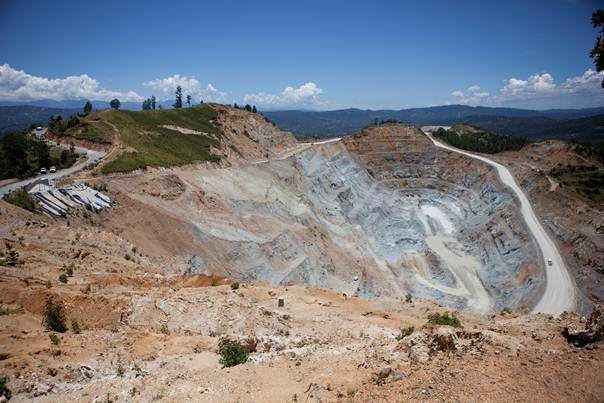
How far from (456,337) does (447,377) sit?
2.74 metres

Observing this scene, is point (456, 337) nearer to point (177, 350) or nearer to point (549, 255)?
point (177, 350)

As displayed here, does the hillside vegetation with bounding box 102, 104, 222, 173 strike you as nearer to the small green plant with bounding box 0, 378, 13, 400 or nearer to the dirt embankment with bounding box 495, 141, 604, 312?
the small green plant with bounding box 0, 378, 13, 400

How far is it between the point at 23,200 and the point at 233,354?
22.2 metres

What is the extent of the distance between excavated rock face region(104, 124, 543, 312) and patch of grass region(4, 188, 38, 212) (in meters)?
6.66

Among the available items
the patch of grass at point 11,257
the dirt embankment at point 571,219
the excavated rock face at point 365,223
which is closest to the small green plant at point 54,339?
the patch of grass at point 11,257

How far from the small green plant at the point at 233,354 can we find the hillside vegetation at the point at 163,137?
104 ft

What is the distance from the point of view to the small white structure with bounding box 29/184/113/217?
87.6 ft

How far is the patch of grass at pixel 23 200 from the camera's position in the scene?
82.7 feet

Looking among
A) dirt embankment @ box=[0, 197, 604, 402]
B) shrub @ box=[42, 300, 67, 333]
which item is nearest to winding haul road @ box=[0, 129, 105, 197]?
dirt embankment @ box=[0, 197, 604, 402]

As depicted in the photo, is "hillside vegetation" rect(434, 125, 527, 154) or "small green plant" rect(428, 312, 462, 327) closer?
"small green plant" rect(428, 312, 462, 327)

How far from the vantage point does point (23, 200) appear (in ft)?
83.9

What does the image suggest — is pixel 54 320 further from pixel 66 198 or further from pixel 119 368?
pixel 66 198

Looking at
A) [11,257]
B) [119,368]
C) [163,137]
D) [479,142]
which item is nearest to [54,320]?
[119,368]

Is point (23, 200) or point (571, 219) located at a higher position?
point (23, 200)
